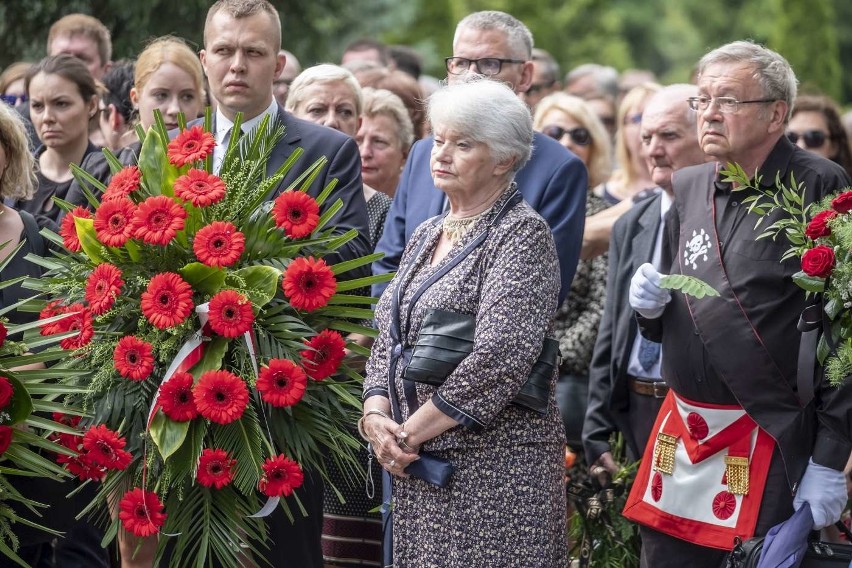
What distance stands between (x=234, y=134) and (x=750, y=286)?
1980 millimetres

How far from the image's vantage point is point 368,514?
6.16 metres

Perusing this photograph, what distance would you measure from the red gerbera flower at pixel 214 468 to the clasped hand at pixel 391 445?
0.51 meters

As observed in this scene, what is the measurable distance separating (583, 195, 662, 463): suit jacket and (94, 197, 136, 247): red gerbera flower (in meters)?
2.34

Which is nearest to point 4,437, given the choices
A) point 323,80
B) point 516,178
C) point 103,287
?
point 103,287

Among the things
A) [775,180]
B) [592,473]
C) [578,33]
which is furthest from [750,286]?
[578,33]

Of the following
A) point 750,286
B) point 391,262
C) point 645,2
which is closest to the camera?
point 750,286

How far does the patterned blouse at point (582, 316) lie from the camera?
6656mm

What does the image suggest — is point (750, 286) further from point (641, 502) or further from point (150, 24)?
point (150, 24)

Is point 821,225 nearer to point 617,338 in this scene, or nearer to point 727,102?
point 727,102

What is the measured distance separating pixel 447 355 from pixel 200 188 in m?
1.05

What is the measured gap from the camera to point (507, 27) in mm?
5754

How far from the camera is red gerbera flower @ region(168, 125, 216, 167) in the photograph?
468cm

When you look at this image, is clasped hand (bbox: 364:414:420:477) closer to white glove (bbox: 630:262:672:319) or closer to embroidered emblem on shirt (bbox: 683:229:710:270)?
white glove (bbox: 630:262:672:319)

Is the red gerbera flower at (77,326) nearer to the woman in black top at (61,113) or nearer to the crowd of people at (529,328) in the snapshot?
the crowd of people at (529,328)
